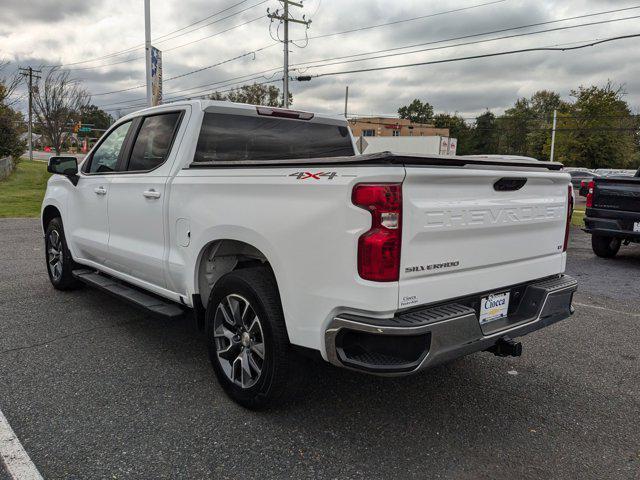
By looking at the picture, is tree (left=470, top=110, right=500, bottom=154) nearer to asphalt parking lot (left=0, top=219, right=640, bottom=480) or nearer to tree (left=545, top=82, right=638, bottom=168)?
tree (left=545, top=82, right=638, bottom=168)

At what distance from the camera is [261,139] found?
4.25 m

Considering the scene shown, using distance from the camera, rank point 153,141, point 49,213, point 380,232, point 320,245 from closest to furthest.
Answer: point 380,232 → point 320,245 → point 153,141 → point 49,213

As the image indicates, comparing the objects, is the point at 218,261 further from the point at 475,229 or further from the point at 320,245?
the point at 475,229

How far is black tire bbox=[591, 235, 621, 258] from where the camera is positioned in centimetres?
941

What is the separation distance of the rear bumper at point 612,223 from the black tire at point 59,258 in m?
8.05

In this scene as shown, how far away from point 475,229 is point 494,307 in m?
0.54

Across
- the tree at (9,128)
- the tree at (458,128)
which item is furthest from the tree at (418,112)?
the tree at (9,128)

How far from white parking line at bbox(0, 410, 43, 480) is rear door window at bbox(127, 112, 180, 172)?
206 cm

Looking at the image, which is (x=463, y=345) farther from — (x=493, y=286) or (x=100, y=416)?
(x=100, y=416)

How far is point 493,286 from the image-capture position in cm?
302

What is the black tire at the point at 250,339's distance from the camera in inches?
114

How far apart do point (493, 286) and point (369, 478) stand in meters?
1.27

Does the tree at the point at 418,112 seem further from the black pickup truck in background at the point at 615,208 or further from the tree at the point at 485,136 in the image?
the black pickup truck in background at the point at 615,208

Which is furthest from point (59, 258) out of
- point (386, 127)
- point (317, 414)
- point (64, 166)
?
point (386, 127)
